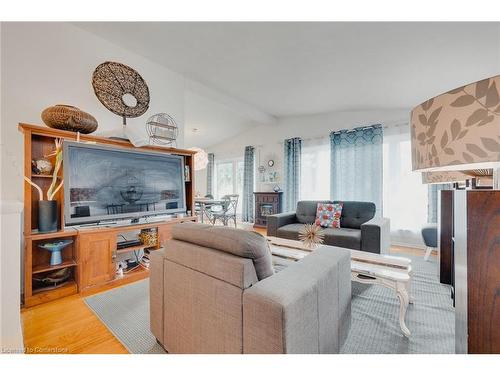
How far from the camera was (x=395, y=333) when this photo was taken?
149cm

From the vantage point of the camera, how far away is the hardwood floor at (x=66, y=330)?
137 cm

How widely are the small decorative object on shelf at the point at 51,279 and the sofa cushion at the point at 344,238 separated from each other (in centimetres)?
286

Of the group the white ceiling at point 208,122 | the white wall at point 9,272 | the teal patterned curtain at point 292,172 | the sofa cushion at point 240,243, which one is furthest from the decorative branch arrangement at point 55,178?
the teal patterned curtain at point 292,172

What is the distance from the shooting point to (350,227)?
3217mm

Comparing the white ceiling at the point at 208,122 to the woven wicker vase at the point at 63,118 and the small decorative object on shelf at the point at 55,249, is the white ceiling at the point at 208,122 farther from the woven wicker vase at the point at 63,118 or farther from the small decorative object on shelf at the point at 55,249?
the small decorative object on shelf at the point at 55,249

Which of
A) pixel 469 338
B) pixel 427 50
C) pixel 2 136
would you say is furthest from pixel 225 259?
pixel 427 50

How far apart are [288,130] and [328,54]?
8.59 ft

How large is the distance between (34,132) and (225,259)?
2.12 m

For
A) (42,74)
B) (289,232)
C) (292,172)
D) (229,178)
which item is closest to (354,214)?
(289,232)

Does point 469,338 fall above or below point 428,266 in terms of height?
above

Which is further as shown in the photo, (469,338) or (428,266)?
(428,266)
